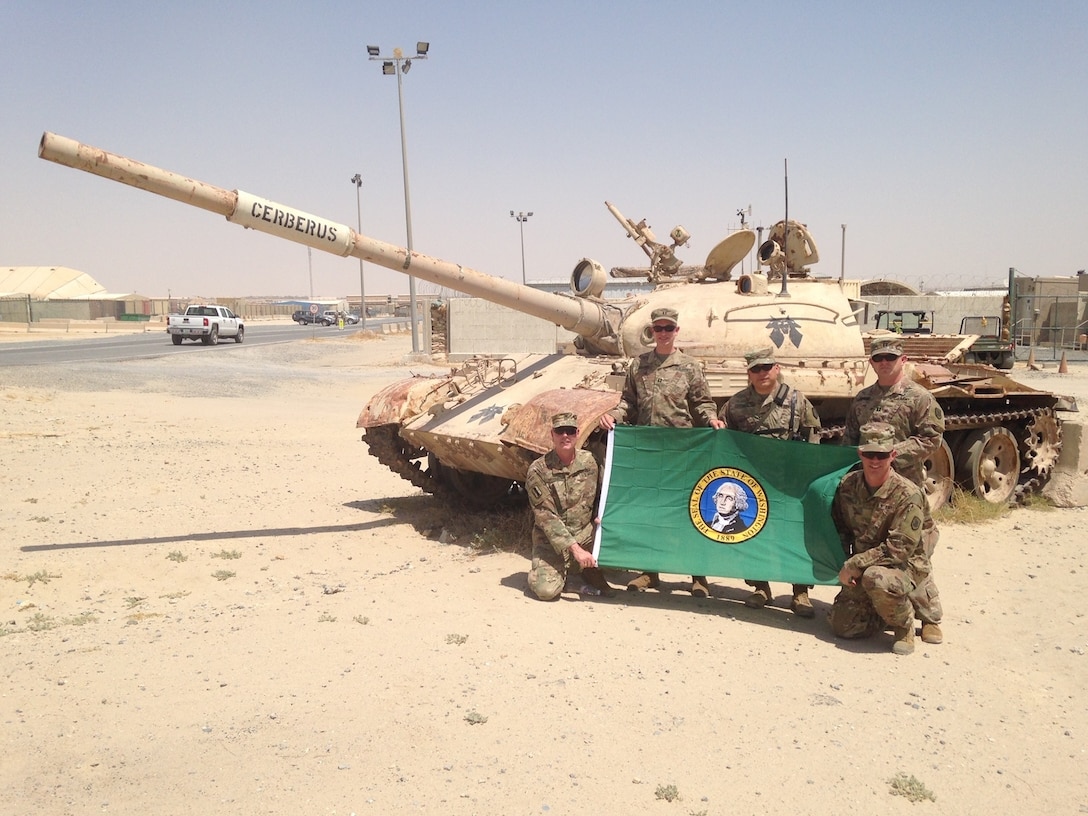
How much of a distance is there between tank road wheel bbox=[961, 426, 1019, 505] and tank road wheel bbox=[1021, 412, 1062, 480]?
0.29 metres

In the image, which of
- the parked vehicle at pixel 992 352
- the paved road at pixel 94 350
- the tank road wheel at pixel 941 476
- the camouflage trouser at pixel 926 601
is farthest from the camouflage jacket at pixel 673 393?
the paved road at pixel 94 350

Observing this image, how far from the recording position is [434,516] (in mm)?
9680

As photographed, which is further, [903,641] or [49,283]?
[49,283]

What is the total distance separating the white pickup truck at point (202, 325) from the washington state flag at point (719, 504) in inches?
1285

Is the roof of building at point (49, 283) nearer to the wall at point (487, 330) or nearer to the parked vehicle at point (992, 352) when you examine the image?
the wall at point (487, 330)

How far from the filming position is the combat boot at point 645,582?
7.16 m

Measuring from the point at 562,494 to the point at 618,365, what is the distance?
6.81 ft

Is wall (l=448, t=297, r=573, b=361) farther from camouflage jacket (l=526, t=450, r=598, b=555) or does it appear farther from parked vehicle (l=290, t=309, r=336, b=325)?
parked vehicle (l=290, t=309, r=336, b=325)

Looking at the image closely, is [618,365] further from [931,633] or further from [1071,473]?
[1071,473]

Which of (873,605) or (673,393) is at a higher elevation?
(673,393)

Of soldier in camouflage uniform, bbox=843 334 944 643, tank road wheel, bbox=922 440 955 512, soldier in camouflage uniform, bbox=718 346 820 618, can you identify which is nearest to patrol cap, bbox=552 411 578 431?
soldier in camouflage uniform, bbox=718 346 820 618

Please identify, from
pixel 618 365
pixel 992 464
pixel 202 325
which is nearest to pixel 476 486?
pixel 618 365

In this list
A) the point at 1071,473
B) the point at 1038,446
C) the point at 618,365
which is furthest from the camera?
the point at 1038,446

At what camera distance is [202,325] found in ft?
121
